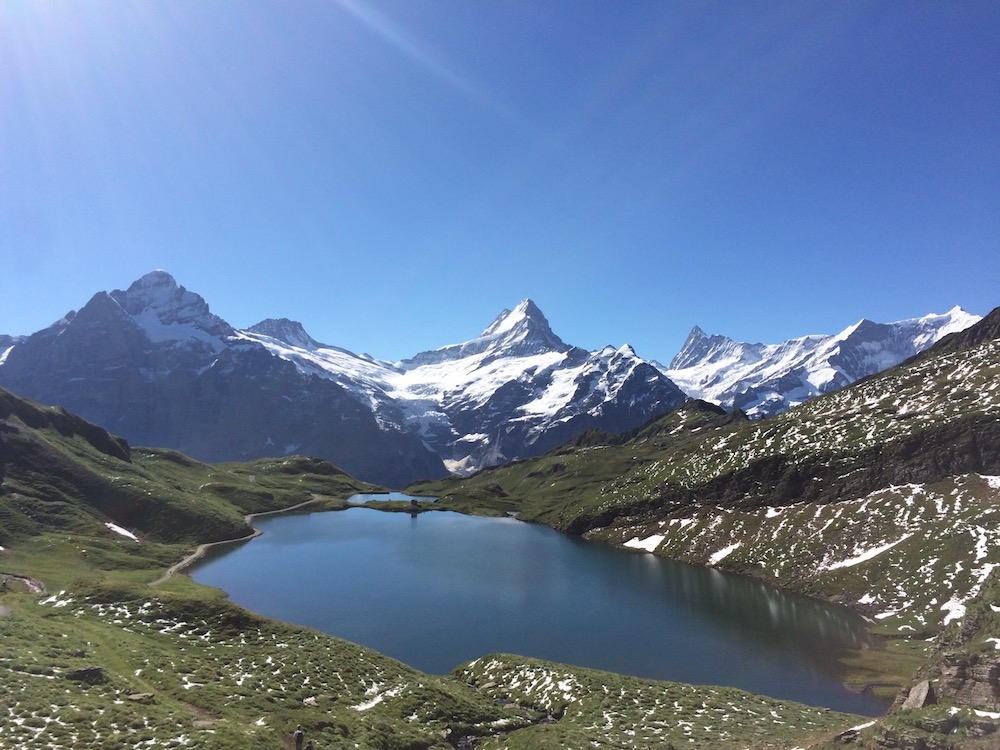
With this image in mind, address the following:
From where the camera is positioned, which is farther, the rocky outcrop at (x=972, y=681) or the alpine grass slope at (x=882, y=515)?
the alpine grass slope at (x=882, y=515)

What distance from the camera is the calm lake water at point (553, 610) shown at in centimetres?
5869

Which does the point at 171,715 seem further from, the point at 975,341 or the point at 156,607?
the point at 975,341

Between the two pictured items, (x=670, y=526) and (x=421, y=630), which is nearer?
(x=421, y=630)

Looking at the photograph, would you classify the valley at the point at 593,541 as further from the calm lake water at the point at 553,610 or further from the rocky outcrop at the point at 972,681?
the calm lake water at the point at 553,610

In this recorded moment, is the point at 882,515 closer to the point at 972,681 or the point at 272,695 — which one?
the point at 972,681

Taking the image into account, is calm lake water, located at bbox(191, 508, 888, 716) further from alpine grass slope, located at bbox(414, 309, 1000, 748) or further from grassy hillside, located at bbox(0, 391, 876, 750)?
grassy hillside, located at bbox(0, 391, 876, 750)

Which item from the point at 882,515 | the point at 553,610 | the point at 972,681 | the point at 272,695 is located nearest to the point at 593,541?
the point at 882,515

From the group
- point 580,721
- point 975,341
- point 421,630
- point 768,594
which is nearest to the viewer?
point 580,721

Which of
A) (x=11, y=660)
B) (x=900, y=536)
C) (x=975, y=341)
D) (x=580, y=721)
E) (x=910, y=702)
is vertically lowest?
(x=580, y=721)

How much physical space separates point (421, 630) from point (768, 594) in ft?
199

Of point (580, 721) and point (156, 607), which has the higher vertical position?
point (156, 607)

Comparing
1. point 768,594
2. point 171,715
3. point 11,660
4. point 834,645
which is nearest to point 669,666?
point 834,645

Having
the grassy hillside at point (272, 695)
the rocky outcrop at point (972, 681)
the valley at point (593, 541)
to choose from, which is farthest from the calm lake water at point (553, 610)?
the rocky outcrop at point (972, 681)

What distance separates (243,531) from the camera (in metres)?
128
